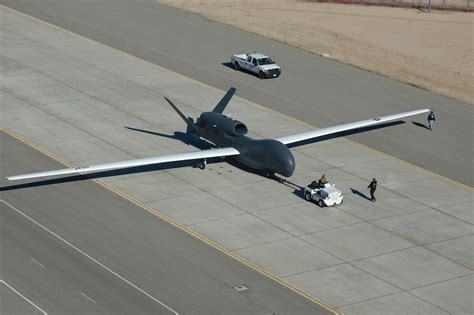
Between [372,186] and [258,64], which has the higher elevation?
[258,64]

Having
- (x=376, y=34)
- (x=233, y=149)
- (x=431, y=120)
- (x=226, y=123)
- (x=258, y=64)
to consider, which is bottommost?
(x=233, y=149)

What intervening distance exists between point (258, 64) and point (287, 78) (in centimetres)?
251

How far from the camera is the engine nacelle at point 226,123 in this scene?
53281mm

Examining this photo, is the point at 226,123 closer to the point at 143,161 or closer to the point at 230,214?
the point at 143,161

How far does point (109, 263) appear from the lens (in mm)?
41906

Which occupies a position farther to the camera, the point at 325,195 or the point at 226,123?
the point at 226,123

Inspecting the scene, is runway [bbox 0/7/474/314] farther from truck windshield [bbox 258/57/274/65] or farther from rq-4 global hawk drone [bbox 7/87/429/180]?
truck windshield [bbox 258/57/274/65]

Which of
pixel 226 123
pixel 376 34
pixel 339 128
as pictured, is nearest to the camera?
pixel 226 123

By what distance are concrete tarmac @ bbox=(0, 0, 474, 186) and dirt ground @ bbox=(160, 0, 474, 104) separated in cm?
205

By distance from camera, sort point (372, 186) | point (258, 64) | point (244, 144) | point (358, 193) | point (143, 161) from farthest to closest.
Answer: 1. point (258, 64)
2. point (244, 144)
3. point (358, 193)
4. point (143, 161)
5. point (372, 186)

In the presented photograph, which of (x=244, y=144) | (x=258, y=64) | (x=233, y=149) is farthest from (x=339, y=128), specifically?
(x=258, y=64)

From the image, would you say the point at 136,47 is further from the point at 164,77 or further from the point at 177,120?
the point at 177,120

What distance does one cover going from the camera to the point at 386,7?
94.6 m

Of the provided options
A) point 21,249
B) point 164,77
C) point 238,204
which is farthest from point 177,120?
point 21,249
